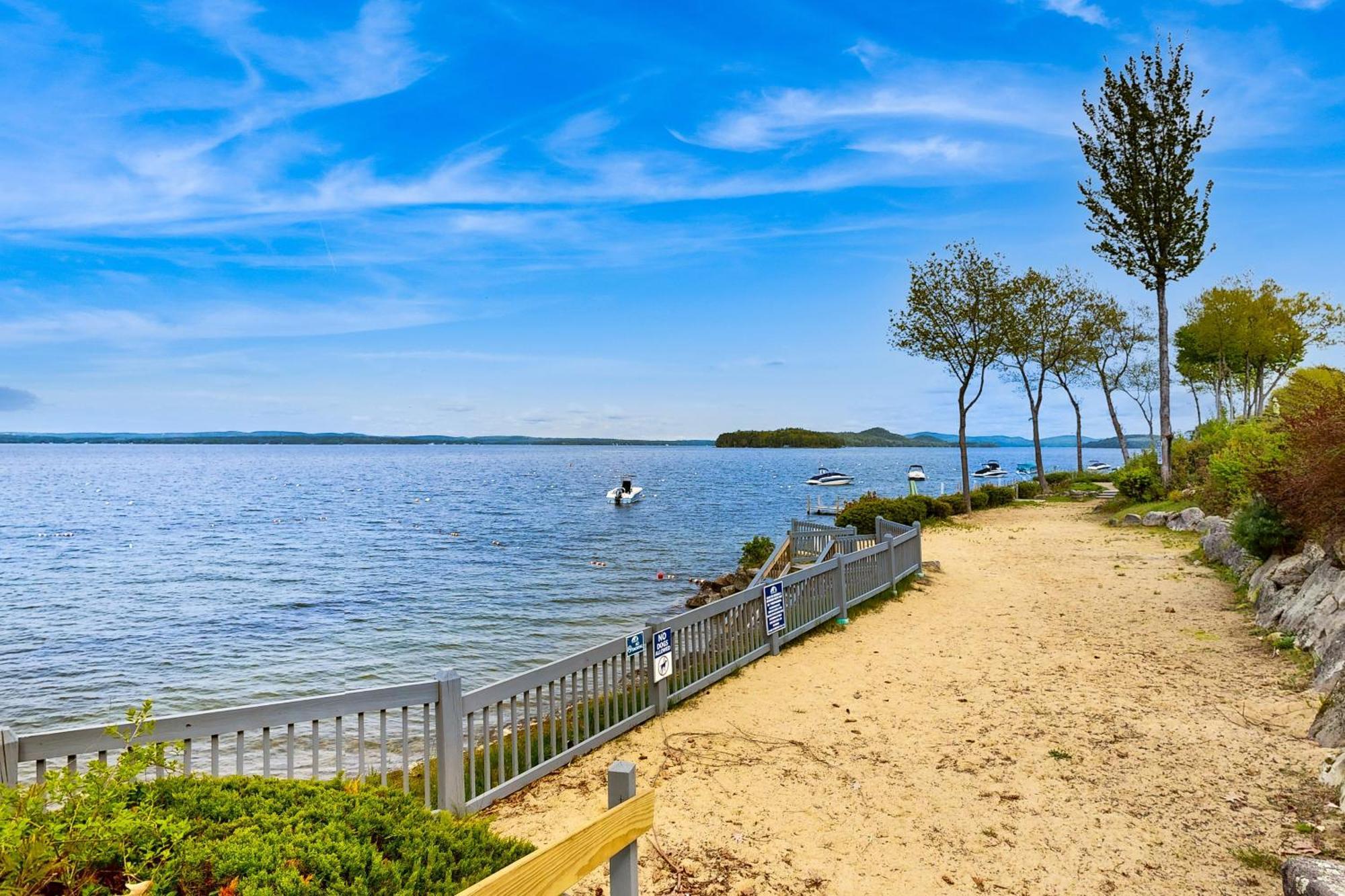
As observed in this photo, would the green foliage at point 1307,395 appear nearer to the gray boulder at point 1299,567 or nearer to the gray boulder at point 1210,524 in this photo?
the gray boulder at point 1299,567

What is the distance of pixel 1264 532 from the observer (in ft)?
40.1

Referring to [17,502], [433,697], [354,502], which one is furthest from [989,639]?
[17,502]

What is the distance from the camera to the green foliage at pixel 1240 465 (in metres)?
13.0

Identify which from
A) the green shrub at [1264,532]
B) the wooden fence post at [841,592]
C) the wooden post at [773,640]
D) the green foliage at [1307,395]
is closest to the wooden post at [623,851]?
the wooden post at [773,640]

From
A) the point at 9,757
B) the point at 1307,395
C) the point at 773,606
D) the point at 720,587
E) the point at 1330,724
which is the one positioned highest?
the point at 1307,395

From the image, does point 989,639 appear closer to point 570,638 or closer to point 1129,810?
point 1129,810

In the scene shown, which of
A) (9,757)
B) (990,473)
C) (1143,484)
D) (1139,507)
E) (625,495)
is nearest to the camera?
(9,757)

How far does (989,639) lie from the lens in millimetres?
11070

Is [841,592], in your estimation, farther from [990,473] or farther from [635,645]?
[990,473]

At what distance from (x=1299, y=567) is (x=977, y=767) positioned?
7529mm

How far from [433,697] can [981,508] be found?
29.9 m

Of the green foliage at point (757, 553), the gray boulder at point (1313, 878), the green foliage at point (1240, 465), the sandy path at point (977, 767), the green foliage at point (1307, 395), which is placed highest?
the green foliage at point (1307, 395)

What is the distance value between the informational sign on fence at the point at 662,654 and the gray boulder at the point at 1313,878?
527 centimetres

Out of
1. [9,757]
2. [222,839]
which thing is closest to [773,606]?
[9,757]
